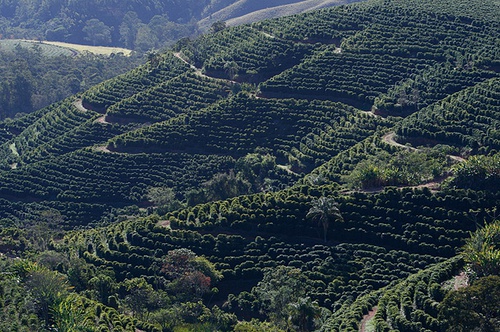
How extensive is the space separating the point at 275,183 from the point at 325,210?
3007 centimetres

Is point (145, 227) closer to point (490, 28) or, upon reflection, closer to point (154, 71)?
point (154, 71)

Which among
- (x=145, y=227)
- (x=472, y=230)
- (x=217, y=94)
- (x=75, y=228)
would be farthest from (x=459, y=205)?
(x=217, y=94)

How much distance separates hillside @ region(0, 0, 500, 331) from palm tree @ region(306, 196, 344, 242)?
0.29 m

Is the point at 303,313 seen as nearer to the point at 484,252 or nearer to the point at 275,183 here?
the point at 484,252

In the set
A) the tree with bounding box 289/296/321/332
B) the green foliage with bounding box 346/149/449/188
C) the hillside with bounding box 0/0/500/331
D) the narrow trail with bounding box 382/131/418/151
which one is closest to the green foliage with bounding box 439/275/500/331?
the hillside with bounding box 0/0/500/331

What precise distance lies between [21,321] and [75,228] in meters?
45.1

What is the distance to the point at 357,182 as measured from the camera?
96000 mm

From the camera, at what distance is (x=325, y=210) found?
8938 cm

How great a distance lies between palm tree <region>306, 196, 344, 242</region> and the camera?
89375 mm

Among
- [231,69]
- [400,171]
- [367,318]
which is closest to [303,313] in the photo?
[367,318]

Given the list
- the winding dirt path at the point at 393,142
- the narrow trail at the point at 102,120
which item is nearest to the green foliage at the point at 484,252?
the winding dirt path at the point at 393,142

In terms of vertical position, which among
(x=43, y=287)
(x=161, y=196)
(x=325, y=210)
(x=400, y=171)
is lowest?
(x=161, y=196)

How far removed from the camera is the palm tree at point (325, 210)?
8938 centimetres

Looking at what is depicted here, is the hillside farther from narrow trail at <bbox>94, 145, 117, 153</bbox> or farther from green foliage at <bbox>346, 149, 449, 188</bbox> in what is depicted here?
narrow trail at <bbox>94, 145, 117, 153</bbox>
